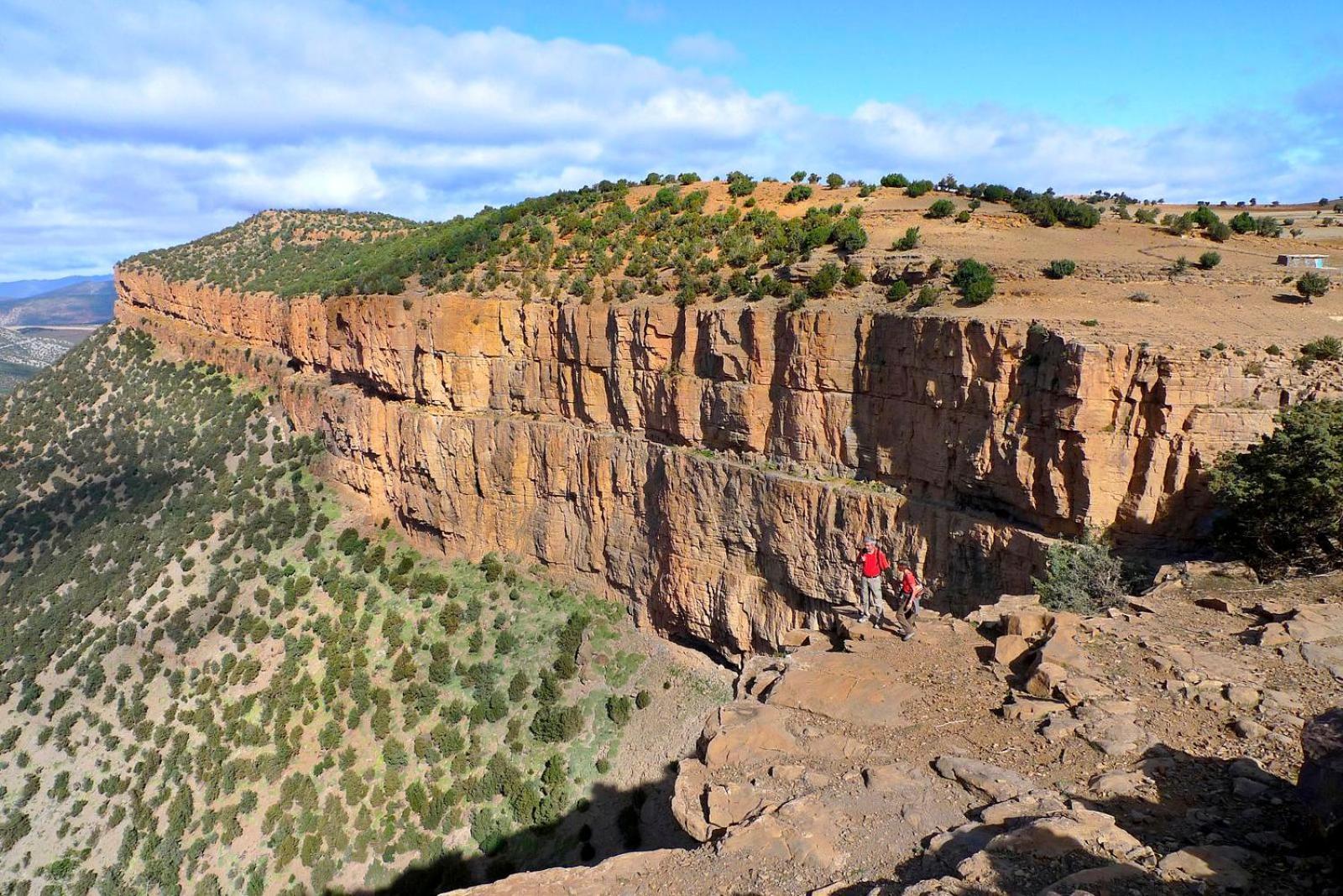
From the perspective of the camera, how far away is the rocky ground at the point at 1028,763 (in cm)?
679

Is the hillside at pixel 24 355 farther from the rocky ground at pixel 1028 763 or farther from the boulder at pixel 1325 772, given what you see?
the boulder at pixel 1325 772

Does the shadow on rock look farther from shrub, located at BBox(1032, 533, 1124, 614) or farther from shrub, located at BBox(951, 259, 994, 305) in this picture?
shrub, located at BBox(951, 259, 994, 305)

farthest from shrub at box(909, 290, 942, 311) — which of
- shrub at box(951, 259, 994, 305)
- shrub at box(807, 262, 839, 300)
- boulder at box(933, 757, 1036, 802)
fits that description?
boulder at box(933, 757, 1036, 802)

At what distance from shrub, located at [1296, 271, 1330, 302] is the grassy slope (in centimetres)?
2452

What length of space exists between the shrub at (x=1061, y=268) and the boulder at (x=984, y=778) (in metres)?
17.4

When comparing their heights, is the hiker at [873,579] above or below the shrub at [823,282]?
below

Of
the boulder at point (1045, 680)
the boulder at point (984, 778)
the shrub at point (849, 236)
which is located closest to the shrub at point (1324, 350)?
the boulder at point (1045, 680)

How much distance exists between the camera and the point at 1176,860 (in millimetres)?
6324

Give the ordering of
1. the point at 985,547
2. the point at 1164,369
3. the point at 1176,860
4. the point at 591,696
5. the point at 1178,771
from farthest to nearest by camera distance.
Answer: the point at 591,696, the point at 985,547, the point at 1164,369, the point at 1178,771, the point at 1176,860

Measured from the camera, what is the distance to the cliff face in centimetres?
1673

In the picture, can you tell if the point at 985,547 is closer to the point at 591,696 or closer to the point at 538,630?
the point at 591,696

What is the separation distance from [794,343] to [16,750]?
36039mm

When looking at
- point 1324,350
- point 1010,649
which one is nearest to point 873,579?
point 1010,649

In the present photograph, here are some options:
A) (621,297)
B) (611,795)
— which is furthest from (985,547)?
(621,297)
